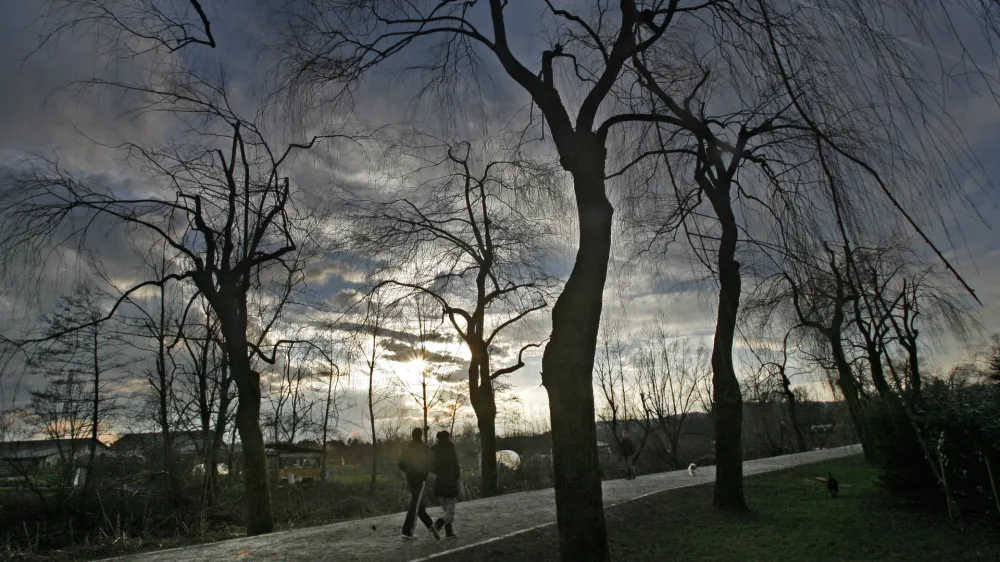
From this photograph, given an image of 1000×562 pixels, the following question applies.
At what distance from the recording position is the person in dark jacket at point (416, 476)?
9.69 metres

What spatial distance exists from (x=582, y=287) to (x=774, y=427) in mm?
85456

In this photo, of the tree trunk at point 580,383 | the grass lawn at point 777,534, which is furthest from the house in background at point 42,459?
the tree trunk at point 580,383

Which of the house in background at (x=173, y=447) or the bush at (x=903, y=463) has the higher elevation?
the house in background at (x=173, y=447)

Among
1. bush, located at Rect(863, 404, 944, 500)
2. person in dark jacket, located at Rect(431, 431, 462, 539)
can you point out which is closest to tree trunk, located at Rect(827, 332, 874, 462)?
bush, located at Rect(863, 404, 944, 500)

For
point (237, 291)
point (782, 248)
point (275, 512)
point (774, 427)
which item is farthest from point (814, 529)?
point (774, 427)

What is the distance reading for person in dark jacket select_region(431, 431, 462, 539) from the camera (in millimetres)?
9609

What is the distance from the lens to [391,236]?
17.6m

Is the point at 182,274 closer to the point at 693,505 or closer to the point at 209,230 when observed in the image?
the point at 209,230

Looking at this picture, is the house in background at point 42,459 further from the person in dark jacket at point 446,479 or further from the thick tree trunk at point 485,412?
the person in dark jacket at point 446,479

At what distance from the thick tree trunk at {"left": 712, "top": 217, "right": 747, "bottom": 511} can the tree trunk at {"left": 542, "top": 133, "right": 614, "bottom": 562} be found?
5214 mm

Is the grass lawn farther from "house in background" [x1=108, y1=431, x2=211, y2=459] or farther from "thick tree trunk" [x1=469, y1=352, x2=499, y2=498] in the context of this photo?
"house in background" [x1=108, y1=431, x2=211, y2=459]

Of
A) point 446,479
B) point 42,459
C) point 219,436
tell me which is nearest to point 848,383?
point 446,479

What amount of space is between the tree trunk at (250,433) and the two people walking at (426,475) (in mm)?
4316

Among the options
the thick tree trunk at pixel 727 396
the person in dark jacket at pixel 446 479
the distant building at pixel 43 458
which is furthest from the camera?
the distant building at pixel 43 458
